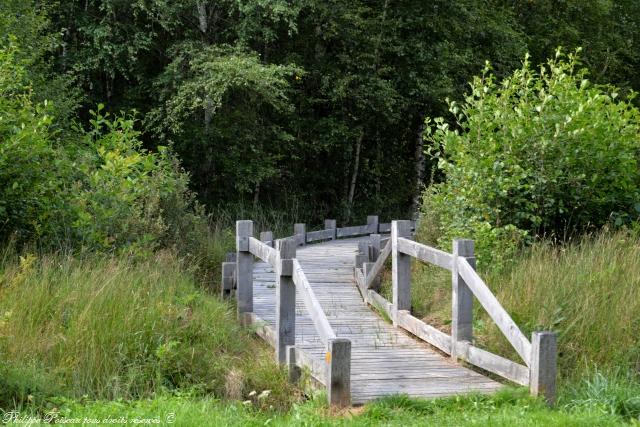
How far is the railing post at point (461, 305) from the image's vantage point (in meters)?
8.09

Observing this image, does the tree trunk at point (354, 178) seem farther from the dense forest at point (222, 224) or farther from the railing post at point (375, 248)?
the railing post at point (375, 248)

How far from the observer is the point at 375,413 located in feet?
20.2

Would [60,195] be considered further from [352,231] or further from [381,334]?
[352,231]

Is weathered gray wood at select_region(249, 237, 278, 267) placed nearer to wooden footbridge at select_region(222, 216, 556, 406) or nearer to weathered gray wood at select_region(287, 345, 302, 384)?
wooden footbridge at select_region(222, 216, 556, 406)

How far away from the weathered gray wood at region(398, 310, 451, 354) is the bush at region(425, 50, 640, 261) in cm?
138

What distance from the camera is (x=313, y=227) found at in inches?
947

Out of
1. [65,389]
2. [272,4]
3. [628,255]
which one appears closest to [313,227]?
[272,4]

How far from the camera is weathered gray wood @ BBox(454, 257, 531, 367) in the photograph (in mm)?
6673

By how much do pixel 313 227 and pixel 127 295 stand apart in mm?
15875

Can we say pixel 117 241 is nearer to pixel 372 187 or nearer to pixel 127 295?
pixel 127 295

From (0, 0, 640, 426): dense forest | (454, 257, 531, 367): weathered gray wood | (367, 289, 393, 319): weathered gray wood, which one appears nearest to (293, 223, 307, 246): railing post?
(0, 0, 640, 426): dense forest

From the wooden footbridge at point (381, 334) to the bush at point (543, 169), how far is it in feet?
3.95

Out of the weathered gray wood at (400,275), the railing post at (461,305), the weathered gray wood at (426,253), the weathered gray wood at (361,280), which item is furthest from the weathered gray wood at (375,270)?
the railing post at (461,305)

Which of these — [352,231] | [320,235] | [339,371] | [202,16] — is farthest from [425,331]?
[202,16]
